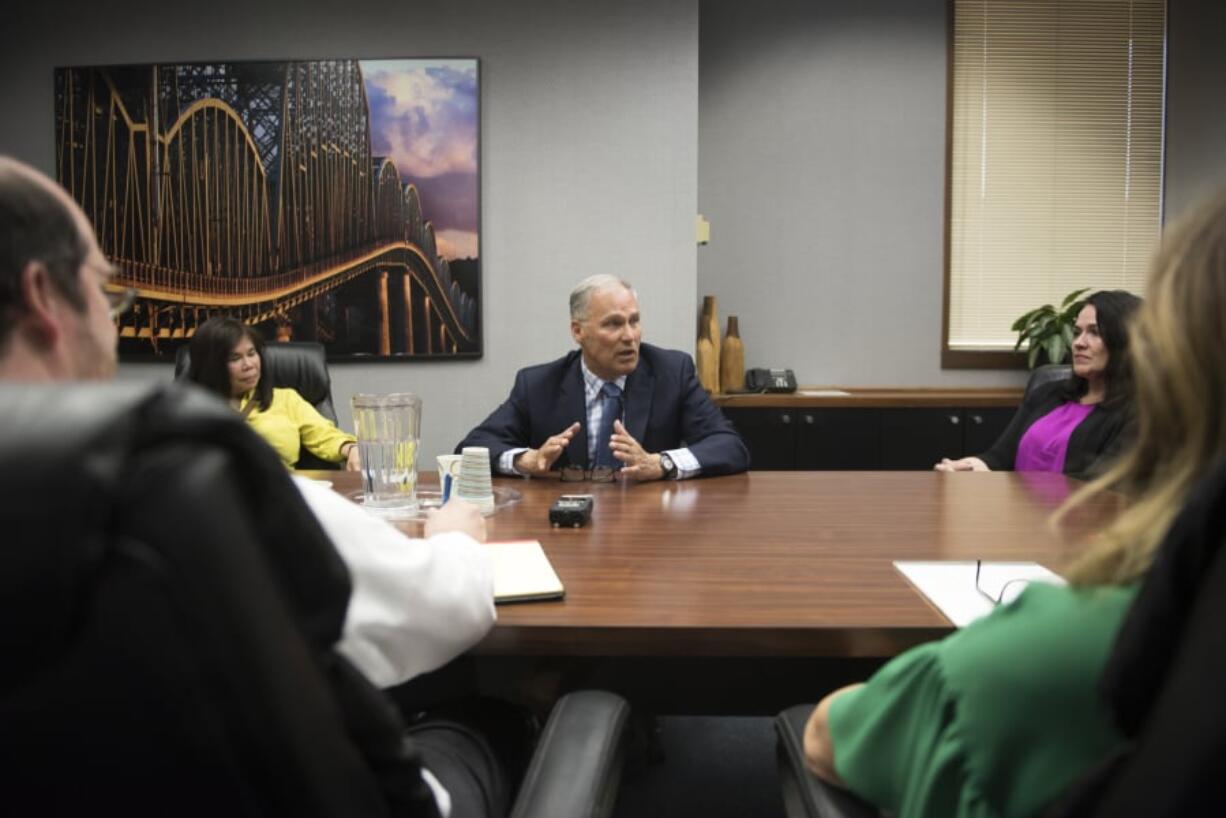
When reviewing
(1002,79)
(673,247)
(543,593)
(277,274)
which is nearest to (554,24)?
(673,247)

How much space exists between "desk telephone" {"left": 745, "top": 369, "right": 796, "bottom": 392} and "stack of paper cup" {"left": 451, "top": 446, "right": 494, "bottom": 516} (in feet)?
9.10

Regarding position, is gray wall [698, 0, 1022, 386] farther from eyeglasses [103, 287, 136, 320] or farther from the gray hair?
eyeglasses [103, 287, 136, 320]

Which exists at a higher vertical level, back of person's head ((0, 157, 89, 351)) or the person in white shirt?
back of person's head ((0, 157, 89, 351))

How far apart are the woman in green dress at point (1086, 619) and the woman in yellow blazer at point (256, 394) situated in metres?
2.59

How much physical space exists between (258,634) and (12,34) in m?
4.92

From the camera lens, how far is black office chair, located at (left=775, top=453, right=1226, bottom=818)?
1.61 ft

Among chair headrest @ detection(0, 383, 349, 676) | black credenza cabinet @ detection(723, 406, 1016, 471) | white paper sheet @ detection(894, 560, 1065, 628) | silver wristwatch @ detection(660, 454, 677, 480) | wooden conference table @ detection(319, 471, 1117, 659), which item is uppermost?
chair headrest @ detection(0, 383, 349, 676)

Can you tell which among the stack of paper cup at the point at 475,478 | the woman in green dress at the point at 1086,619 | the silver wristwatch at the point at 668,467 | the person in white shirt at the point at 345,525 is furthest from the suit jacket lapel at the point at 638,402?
the woman in green dress at the point at 1086,619

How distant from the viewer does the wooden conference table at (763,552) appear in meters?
1.22

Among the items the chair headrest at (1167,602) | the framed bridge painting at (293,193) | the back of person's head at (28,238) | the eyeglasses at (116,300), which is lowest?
the chair headrest at (1167,602)

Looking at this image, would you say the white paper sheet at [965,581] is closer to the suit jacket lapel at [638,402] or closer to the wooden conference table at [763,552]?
the wooden conference table at [763,552]

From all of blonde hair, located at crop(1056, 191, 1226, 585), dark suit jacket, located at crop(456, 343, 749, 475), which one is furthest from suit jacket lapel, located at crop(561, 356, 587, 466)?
blonde hair, located at crop(1056, 191, 1226, 585)

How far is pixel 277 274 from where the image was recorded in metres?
4.11

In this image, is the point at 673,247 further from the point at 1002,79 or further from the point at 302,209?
the point at 1002,79
